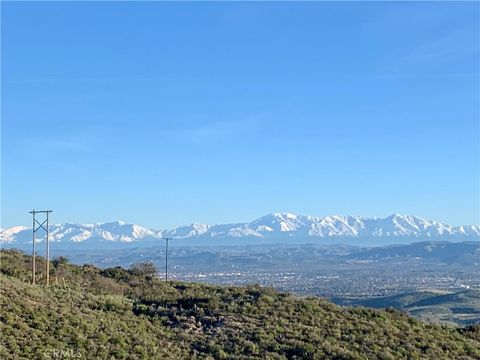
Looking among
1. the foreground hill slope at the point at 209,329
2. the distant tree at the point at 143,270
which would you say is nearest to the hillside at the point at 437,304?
the distant tree at the point at 143,270

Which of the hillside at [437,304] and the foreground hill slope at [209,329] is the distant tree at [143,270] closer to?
the foreground hill slope at [209,329]

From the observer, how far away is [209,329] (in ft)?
91.9

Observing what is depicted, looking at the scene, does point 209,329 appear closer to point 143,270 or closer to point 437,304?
point 143,270

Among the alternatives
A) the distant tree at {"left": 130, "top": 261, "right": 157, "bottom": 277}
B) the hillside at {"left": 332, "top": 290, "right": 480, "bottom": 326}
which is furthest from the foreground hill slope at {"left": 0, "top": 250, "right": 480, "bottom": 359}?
the hillside at {"left": 332, "top": 290, "right": 480, "bottom": 326}

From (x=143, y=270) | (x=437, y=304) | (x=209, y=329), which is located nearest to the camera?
(x=209, y=329)

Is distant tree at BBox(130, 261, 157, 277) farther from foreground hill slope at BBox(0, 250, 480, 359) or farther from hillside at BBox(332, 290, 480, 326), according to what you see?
hillside at BBox(332, 290, 480, 326)

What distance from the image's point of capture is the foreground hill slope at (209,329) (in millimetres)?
24156

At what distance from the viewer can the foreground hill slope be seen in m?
24.2

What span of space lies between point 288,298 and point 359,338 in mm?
7506

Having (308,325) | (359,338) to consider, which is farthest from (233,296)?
(359,338)

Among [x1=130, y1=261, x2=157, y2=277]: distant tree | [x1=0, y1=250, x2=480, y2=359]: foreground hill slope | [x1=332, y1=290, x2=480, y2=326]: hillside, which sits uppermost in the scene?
[x1=130, y1=261, x2=157, y2=277]: distant tree

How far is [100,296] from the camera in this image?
34.4 meters

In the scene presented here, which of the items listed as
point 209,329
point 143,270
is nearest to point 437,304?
point 143,270

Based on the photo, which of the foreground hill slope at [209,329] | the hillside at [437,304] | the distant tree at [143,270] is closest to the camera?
the foreground hill slope at [209,329]
